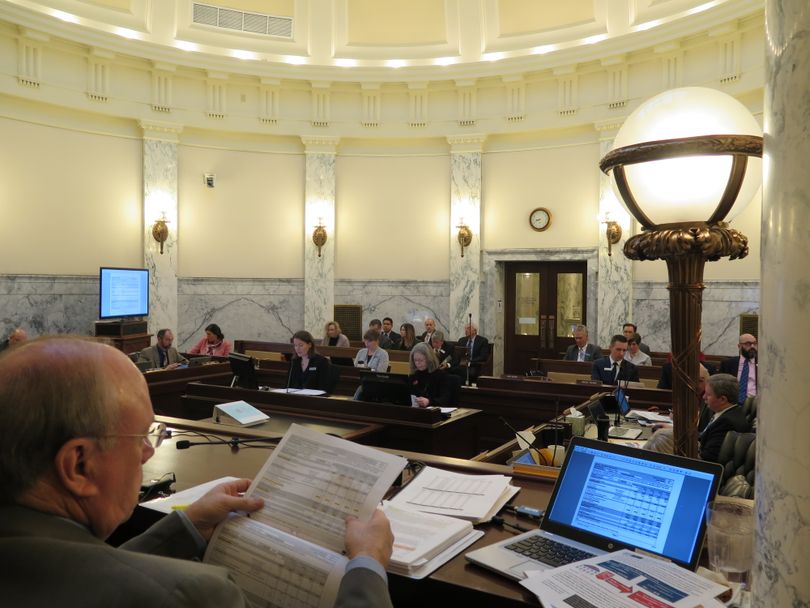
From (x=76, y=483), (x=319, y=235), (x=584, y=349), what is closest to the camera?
(x=76, y=483)

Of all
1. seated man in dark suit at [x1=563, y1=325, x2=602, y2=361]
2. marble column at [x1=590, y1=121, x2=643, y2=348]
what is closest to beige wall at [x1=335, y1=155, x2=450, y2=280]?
marble column at [x1=590, y1=121, x2=643, y2=348]

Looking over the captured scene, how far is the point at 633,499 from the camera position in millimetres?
1864

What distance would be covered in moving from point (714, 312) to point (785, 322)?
9970 millimetres

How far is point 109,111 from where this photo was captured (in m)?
11.1

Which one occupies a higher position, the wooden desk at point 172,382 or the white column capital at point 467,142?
the white column capital at point 467,142

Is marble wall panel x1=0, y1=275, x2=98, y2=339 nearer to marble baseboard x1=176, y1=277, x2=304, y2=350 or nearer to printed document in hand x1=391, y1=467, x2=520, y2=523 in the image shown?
marble baseboard x1=176, y1=277, x2=304, y2=350

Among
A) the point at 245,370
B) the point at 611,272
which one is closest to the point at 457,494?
the point at 245,370

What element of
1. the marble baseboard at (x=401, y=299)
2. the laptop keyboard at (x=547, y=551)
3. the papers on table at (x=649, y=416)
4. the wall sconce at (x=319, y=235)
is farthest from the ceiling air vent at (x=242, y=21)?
the laptop keyboard at (x=547, y=551)

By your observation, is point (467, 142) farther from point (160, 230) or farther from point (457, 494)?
point (457, 494)

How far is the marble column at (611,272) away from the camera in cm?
1098

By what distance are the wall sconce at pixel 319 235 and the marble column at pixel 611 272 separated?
495 centimetres

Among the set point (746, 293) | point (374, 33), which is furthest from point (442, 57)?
point (746, 293)

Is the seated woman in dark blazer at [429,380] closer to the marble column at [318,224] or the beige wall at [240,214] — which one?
the marble column at [318,224]

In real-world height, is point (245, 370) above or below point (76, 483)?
below
